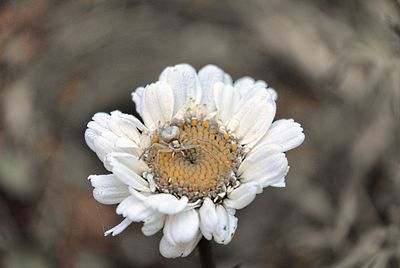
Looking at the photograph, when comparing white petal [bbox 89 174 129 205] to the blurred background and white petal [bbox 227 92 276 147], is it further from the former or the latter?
the blurred background

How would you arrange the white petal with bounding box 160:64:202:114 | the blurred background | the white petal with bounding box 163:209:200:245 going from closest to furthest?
the white petal with bounding box 163:209:200:245 < the white petal with bounding box 160:64:202:114 < the blurred background

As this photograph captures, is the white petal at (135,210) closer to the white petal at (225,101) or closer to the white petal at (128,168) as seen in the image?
the white petal at (128,168)

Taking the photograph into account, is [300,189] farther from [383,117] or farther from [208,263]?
[208,263]

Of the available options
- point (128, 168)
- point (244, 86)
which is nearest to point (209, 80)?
point (244, 86)

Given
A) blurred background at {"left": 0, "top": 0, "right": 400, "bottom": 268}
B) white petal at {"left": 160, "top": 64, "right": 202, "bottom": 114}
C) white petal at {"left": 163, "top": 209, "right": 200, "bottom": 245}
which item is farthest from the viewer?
blurred background at {"left": 0, "top": 0, "right": 400, "bottom": 268}

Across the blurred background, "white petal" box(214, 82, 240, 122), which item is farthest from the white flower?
the blurred background

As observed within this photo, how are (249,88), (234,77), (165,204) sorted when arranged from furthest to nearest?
(234,77) < (249,88) < (165,204)

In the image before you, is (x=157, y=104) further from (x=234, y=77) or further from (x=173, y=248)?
(x=234, y=77)
